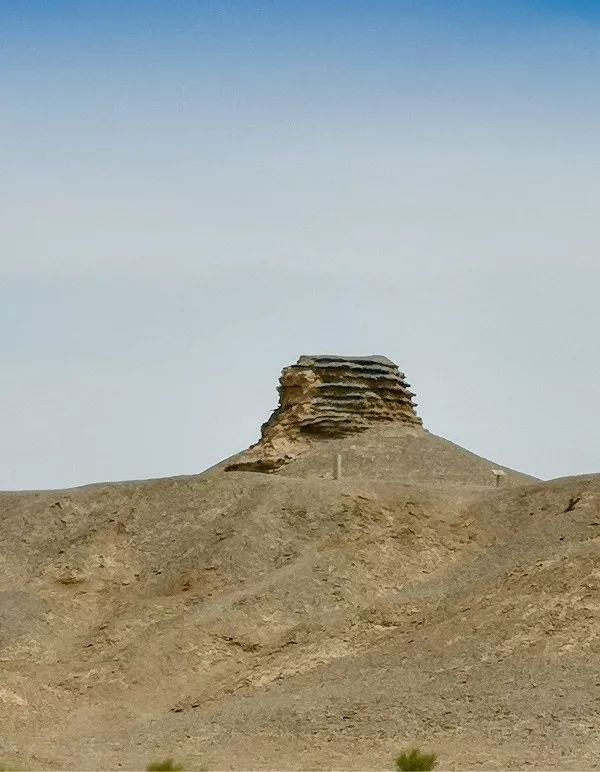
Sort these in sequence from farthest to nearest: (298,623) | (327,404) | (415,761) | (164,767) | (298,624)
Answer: (327,404) < (298,623) < (298,624) < (164,767) < (415,761)

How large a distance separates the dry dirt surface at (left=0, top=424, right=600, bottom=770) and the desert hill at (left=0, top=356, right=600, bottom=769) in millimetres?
64

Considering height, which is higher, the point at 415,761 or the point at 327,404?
the point at 327,404

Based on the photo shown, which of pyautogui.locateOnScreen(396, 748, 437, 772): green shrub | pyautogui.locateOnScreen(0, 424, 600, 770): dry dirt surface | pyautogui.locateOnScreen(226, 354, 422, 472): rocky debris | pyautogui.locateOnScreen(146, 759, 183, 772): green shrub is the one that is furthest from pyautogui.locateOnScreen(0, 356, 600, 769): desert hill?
pyautogui.locateOnScreen(226, 354, 422, 472): rocky debris

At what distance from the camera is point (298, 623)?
4153 centimetres

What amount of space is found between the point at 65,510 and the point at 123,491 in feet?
5.75

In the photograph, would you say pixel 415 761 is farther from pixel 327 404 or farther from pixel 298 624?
pixel 327 404

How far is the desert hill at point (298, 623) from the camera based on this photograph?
33.3 metres

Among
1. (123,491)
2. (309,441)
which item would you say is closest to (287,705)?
(123,491)

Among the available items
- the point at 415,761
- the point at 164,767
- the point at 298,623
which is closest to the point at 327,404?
the point at 298,623

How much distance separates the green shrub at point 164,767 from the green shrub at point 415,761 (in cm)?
429

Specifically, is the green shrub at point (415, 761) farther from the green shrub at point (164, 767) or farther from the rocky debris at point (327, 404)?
the rocky debris at point (327, 404)

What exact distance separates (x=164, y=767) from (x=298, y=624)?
966cm

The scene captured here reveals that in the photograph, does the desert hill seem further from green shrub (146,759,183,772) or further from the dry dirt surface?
green shrub (146,759,183,772)

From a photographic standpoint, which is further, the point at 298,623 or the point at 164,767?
the point at 298,623
